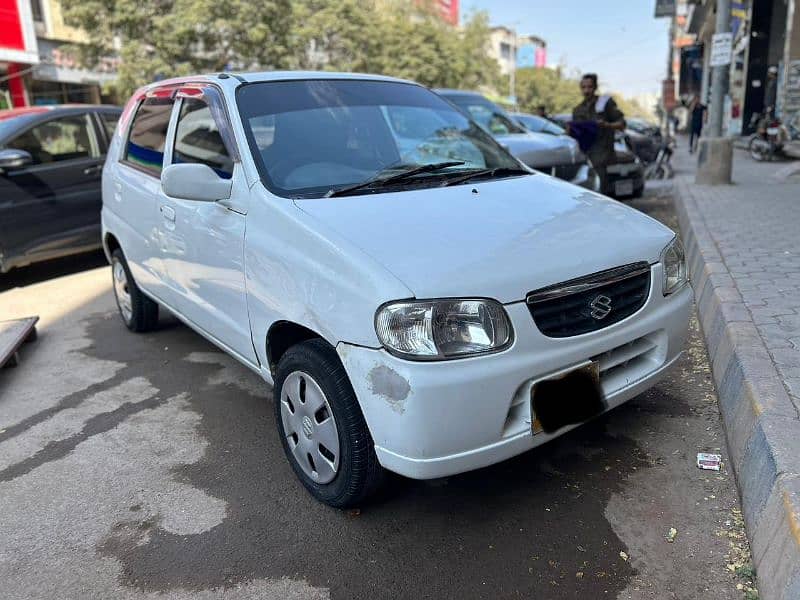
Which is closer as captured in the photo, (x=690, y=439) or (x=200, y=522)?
(x=200, y=522)

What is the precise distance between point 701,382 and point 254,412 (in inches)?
98.9

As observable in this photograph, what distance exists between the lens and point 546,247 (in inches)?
99.7

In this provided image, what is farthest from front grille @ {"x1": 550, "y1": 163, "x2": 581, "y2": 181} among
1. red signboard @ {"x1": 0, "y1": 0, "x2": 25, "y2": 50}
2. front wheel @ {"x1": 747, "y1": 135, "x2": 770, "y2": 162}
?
red signboard @ {"x1": 0, "y1": 0, "x2": 25, "y2": 50}

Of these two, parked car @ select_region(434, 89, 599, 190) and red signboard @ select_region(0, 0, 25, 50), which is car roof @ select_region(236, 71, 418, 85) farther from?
red signboard @ select_region(0, 0, 25, 50)

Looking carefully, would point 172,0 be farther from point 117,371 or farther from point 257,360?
point 257,360

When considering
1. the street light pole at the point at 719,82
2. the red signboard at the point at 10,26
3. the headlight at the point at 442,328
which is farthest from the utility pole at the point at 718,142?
the red signboard at the point at 10,26

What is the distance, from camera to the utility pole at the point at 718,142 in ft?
31.0

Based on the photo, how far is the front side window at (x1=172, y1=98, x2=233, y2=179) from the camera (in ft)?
11.4

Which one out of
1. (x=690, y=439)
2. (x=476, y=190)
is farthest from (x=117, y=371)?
(x=690, y=439)

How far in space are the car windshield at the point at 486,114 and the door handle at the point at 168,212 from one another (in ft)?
17.0

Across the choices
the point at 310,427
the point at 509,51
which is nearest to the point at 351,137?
the point at 310,427

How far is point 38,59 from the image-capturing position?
22.7 m

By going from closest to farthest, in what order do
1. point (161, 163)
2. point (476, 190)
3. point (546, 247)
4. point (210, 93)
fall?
point (546, 247) < point (476, 190) < point (210, 93) < point (161, 163)

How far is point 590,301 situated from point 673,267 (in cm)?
68
